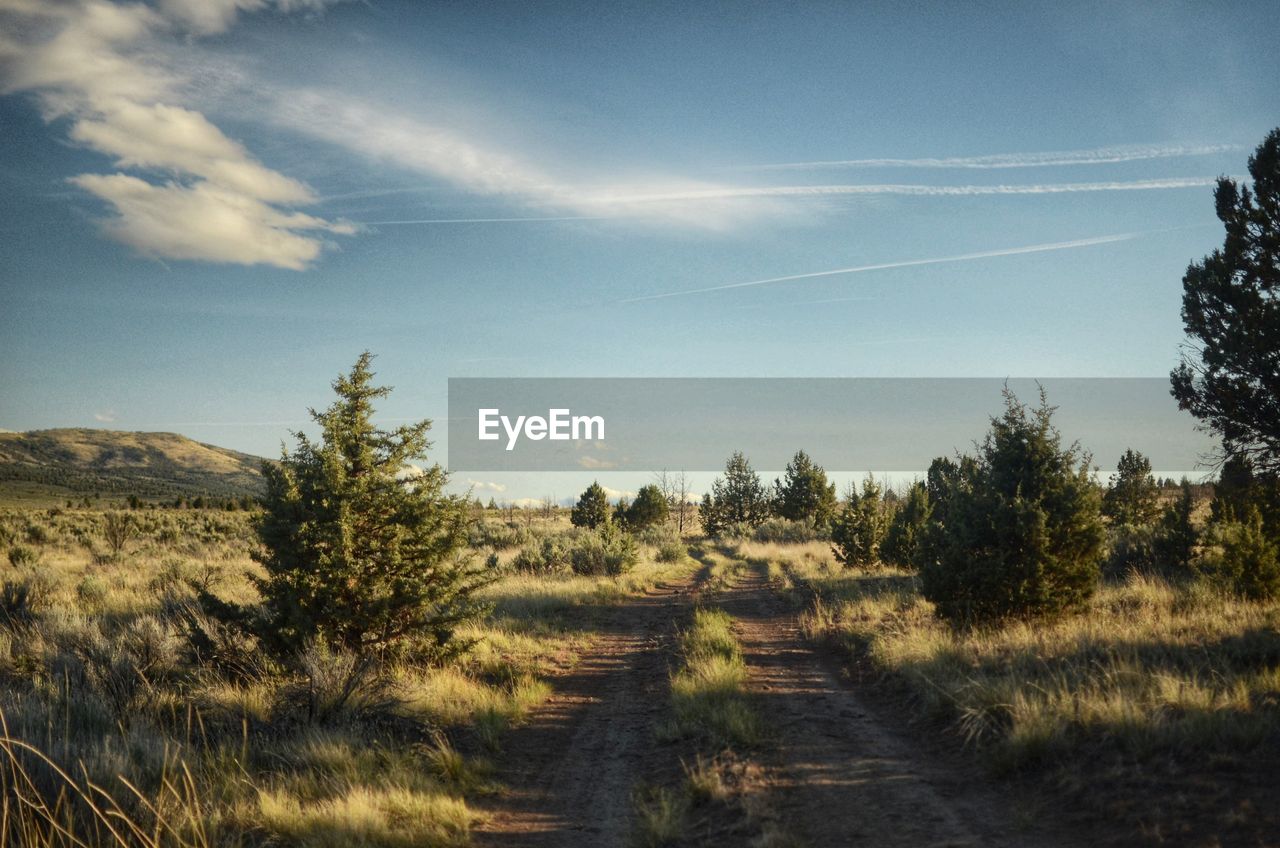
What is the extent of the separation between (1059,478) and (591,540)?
21.4 meters

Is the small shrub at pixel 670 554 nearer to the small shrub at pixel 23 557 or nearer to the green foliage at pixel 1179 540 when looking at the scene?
the green foliage at pixel 1179 540

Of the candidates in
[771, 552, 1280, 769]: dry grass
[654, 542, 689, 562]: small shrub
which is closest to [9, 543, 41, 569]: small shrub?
[771, 552, 1280, 769]: dry grass

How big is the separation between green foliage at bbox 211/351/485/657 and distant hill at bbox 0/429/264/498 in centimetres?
11225

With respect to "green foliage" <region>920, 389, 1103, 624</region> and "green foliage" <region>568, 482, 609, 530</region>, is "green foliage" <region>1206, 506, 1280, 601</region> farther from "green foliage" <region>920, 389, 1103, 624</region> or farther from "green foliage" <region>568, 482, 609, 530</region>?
"green foliage" <region>568, 482, 609, 530</region>

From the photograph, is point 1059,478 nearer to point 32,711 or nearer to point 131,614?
point 32,711

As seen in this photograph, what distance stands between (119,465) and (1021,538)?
188m

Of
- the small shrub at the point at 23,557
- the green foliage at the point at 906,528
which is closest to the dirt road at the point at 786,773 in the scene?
the green foliage at the point at 906,528

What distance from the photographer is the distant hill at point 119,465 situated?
378ft

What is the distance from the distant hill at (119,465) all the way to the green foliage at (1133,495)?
11101 cm

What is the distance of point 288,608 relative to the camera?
1027cm

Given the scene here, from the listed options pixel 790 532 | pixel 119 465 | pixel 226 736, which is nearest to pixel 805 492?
pixel 790 532

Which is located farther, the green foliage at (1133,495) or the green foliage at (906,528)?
the green foliage at (1133,495)

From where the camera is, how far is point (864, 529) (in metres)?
29.4

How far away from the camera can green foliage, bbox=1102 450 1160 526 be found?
121ft
